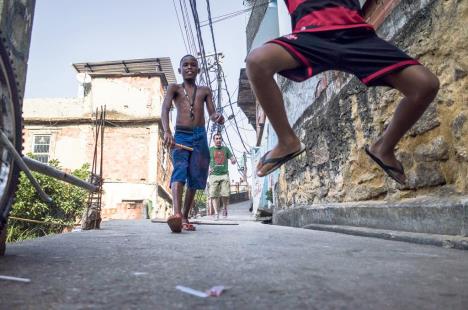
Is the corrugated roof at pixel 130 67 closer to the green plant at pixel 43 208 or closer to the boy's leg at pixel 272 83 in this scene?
the green plant at pixel 43 208

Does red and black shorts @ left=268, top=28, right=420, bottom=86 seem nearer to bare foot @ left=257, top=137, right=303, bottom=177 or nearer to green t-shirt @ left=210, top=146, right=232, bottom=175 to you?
bare foot @ left=257, top=137, right=303, bottom=177

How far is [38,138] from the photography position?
55.9 feet

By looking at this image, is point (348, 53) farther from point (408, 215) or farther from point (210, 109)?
point (210, 109)

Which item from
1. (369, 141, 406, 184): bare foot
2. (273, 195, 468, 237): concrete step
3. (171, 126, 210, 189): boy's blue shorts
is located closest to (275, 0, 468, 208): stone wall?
(273, 195, 468, 237): concrete step

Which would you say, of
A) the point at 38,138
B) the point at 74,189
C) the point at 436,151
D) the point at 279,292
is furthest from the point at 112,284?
the point at 38,138

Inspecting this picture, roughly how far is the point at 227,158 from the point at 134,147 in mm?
9418

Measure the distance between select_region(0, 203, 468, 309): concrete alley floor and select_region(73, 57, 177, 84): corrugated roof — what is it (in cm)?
1653

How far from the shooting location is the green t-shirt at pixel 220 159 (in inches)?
337

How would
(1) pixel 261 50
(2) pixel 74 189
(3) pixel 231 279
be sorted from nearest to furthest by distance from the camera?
(3) pixel 231 279, (1) pixel 261 50, (2) pixel 74 189

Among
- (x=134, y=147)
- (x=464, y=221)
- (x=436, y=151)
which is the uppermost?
(x=134, y=147)

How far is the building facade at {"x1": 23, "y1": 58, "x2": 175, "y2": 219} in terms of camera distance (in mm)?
16312

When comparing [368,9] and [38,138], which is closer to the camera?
[368,9]

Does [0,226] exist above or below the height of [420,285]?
above

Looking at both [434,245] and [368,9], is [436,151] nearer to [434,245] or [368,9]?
[434,245]
